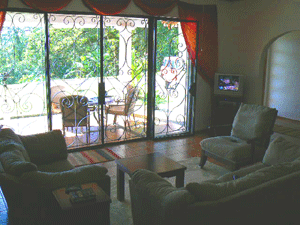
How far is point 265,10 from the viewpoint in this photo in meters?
7.02

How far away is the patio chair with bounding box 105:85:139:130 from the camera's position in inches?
259

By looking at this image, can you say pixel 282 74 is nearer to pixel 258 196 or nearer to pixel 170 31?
pixel 170 31

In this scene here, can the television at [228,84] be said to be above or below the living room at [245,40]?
below

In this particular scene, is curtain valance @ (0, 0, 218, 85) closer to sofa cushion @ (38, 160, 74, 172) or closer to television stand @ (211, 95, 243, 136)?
television stand @ (211, 95, 243, 136)

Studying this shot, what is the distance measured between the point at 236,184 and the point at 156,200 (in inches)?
25.6

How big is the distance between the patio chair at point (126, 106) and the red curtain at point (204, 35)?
4.89 ft

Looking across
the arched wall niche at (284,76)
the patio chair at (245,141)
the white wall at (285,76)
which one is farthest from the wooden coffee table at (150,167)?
the white wall at (285,76)

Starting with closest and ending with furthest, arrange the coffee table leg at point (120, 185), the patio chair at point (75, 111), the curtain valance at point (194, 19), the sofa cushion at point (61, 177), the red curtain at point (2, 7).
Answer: the sofa cushion at point (61, 177), the coffee table leg at point (120, 185), the red curtain at point (2, 7), the curtain valance at point (194, 19), the patio chair at point (75, 111)

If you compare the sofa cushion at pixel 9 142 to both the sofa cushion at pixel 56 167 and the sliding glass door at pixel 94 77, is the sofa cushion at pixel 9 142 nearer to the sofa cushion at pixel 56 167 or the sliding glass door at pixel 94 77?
the sofa cushion at pixel 56 167

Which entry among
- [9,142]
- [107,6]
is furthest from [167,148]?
[9,142]

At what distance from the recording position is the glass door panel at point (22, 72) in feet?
17.9

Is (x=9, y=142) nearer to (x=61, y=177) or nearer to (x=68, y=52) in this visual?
(x=61, y=177)

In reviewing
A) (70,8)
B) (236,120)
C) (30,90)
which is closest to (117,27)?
(70,8)

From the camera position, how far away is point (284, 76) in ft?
29.6
